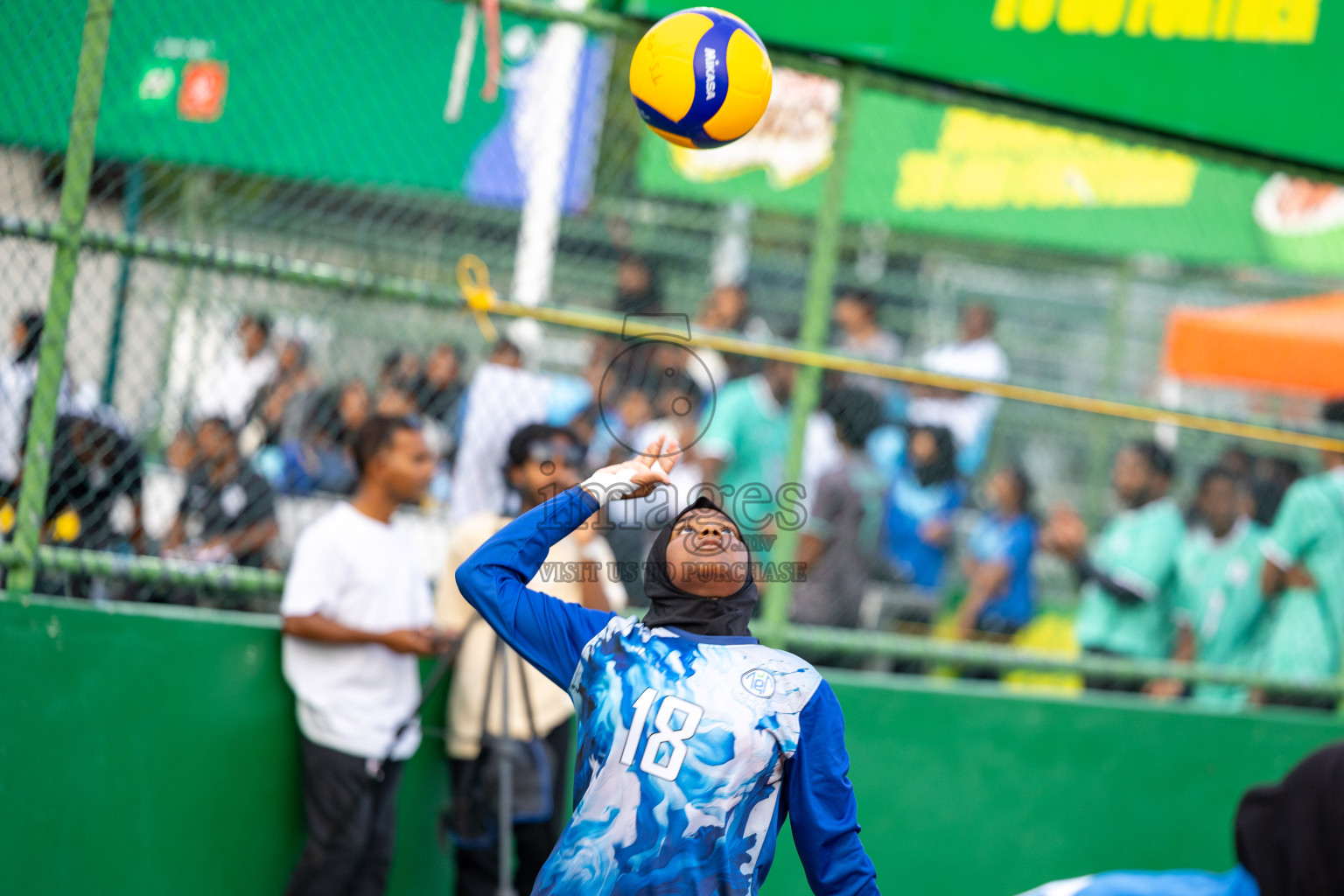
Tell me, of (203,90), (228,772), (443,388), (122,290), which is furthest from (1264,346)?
(228,772)

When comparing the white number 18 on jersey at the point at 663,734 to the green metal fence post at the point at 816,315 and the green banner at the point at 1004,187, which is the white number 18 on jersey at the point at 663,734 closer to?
the green metal fence post at the point at 816,315

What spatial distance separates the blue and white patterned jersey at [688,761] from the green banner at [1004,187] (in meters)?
7.75

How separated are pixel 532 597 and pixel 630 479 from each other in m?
0.38

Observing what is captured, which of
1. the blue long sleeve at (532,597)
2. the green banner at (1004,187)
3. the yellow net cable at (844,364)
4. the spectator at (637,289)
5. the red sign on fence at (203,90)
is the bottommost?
the blue long sleeve at (532,597)

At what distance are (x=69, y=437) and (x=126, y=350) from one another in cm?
Answer: 244

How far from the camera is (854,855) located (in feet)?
8.91

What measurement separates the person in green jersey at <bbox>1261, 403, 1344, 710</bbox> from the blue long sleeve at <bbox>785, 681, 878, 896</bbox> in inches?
172

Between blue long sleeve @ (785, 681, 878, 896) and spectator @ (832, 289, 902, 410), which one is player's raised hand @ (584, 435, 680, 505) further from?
spectator @ (832, 289, 902, 410)

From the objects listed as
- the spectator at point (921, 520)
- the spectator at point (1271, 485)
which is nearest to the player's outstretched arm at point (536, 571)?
the spectator at point (921, 520)

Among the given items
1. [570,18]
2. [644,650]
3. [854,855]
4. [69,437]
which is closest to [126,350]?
[69,437]

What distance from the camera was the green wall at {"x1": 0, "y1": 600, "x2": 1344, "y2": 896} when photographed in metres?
4.06

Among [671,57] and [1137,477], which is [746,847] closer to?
[671,57]

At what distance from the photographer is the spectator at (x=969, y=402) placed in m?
7.95

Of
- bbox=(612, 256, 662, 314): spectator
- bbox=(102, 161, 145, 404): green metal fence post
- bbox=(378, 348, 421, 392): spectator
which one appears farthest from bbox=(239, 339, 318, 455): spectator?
bbox=(612, 256, 662, 314): spectator
